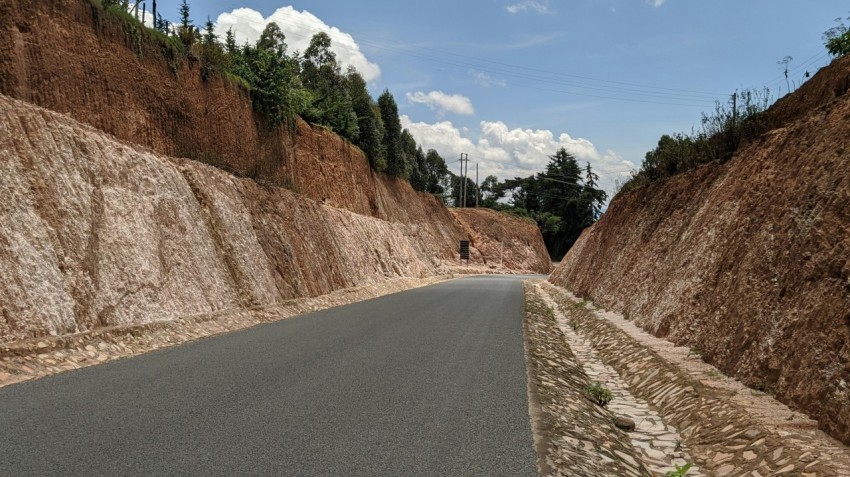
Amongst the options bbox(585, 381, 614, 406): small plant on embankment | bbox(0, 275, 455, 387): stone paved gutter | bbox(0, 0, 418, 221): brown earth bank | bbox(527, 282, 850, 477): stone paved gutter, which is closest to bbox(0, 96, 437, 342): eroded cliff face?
bbox(0, 275, 455, 387): stone paved gutter

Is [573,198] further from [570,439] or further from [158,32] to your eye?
[570,439]

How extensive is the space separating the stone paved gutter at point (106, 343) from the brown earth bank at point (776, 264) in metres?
8.84

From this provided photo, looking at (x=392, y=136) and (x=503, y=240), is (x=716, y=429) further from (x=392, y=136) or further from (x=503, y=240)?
(x=503, y=240)

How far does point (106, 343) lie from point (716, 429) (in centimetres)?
896

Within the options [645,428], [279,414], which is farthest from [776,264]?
[279,414]

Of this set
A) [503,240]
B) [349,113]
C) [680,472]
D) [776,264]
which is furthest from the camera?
[503,240]

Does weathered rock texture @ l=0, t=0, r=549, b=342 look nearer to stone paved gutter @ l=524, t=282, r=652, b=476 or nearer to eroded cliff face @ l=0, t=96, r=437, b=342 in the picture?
eroded cliff face @ l=0, t=96, r=437, b=342

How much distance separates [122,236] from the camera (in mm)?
11711

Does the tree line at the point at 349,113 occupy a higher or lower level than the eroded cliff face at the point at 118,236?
higher

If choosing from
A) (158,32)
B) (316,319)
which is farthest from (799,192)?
(158,32)

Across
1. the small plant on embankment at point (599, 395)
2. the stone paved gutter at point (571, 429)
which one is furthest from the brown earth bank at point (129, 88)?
the small plant on embankment at point (599, 395)

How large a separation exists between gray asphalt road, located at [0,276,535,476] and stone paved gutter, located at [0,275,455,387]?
65 centimetres

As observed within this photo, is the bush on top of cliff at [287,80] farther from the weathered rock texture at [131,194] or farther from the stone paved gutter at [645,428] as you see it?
the stone paved gutter at [645,428]

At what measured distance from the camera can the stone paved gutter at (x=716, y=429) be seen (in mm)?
4445
